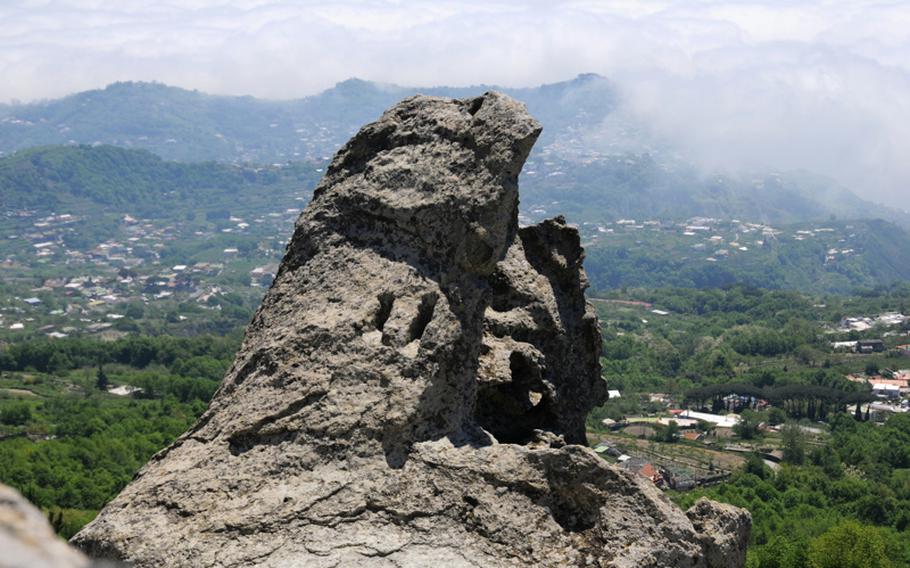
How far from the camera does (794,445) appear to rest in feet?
339

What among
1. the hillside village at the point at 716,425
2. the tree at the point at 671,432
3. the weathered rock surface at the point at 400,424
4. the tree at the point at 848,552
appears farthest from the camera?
the tree at the point at 671,432

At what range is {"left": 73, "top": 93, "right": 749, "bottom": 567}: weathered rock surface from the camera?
32.5 feet

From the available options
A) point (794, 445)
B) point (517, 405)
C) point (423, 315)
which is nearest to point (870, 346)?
point (794, 445)

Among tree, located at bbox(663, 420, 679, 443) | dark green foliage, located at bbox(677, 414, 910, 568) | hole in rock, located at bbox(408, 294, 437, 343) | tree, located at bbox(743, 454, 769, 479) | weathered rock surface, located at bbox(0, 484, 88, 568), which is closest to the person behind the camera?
weathered rock surface, located at bbox(0, 484, 88, 568)

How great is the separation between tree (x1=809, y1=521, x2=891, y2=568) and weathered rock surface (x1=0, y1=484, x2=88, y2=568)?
129 ft

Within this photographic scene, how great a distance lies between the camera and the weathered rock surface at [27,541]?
9.52 ft

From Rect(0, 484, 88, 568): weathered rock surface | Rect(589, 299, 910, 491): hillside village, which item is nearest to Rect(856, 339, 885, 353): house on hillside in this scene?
Rect(589, 299, 910, 491): hillside village

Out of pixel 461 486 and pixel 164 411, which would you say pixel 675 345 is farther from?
pixel 461 486

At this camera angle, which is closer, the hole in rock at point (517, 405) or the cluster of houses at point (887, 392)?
the hole in rock at point (517, 405)

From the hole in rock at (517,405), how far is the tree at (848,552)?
2911 cm

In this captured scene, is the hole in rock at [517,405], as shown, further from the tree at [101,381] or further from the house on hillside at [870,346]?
the house on hillside at [870,346]

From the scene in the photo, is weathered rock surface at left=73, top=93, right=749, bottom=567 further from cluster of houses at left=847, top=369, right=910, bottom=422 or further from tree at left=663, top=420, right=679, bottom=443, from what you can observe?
cluster of houses at left=847, top=369, right=910, bottom=422

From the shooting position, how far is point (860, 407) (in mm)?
125062

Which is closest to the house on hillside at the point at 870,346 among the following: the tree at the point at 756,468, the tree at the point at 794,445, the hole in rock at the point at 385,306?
the tree at the point at 794,445
